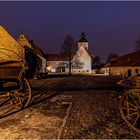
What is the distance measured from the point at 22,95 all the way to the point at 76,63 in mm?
60471

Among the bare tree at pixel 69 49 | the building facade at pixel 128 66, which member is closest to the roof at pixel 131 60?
the building facade at pixel 128 66

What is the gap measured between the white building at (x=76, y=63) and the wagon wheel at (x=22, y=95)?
2317 inches

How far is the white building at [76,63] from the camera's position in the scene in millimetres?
71325

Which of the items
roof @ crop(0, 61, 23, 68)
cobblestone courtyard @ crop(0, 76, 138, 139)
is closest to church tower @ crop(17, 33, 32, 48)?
roof @ crop(0, 61, 23, 68)

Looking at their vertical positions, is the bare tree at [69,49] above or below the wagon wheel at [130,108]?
above

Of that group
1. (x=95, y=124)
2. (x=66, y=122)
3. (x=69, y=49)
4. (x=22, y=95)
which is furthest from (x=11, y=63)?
(x=69, y=49)

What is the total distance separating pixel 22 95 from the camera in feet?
31.8

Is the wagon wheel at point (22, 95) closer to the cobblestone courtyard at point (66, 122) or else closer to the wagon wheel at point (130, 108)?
the cobblestone courtyard at point (66, 122)

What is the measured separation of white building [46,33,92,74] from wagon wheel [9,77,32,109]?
5885 centimetres

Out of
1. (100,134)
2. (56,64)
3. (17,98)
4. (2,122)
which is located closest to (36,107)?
(17,98)

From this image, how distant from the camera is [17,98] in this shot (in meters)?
9.70

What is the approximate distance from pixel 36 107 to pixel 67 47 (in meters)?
58.7

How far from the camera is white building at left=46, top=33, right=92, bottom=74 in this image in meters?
71.3

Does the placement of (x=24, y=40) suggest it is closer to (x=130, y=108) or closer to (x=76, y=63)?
(x=76, y=63)
